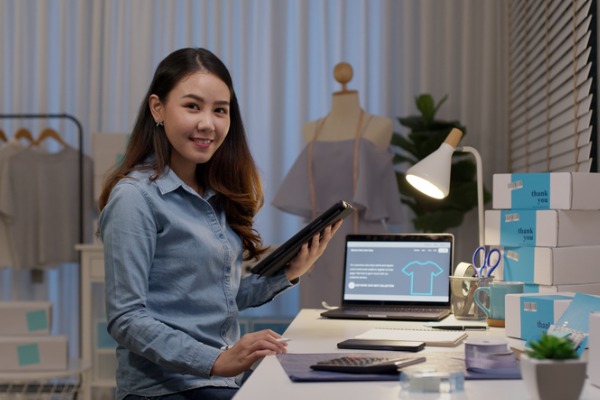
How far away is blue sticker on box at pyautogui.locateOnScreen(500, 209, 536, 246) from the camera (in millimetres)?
2223

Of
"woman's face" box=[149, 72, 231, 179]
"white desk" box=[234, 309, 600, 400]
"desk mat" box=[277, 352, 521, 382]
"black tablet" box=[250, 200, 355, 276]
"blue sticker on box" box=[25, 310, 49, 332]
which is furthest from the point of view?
"blue sticker on box" box=[25, 310, 49, 332]

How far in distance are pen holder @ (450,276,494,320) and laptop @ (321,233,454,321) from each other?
0.27 feet

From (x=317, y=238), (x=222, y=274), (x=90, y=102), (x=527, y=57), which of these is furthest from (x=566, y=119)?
(x=90, y=102)

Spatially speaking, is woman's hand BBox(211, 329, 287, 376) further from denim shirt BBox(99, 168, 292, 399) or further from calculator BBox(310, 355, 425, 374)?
calculator BBox(310, 355, 425, 374)

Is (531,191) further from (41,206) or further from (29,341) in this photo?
(41,206)

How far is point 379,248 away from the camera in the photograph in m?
2.62

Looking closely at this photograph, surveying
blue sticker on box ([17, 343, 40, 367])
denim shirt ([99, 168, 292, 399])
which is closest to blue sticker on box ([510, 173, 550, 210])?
denim shirt ([99, 168, 292, 399])

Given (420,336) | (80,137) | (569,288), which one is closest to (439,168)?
(569,288)

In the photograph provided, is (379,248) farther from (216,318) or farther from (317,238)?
(216,318)

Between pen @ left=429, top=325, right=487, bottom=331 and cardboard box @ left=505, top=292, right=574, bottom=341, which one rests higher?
cardboard box @ left=505, top=292, right=574, bottom=341

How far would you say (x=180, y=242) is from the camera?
1883mm

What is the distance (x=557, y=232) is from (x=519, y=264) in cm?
17

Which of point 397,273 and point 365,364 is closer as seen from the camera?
point 365,364

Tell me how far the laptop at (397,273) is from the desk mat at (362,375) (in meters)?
0.81
